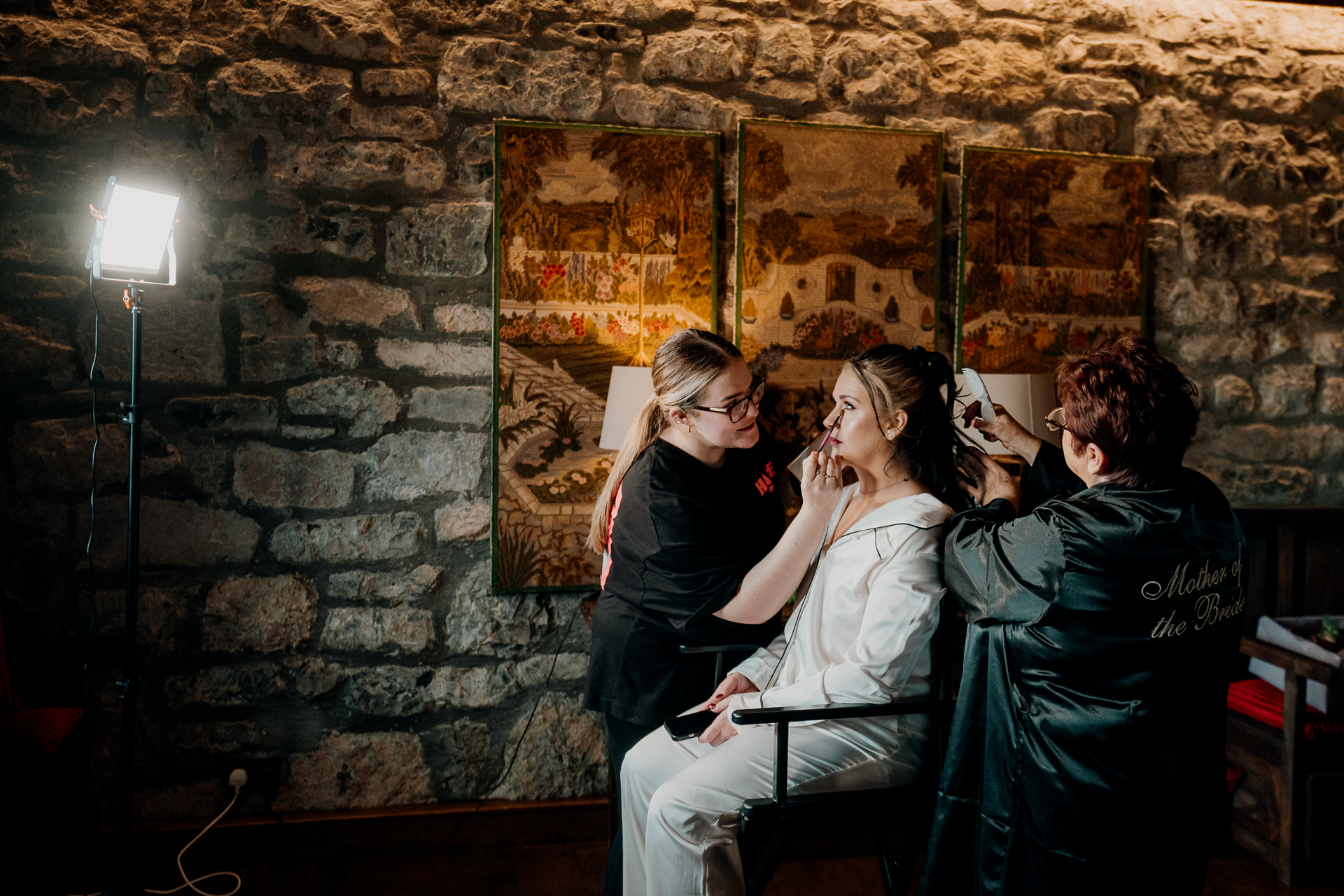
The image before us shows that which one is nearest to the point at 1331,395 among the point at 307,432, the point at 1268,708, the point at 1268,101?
the point at 1268,101

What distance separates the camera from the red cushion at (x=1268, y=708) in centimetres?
245

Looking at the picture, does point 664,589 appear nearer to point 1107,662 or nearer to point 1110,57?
point 1107,662

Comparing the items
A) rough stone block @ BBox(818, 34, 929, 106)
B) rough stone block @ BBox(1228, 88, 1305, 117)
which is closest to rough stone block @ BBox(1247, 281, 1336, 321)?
rough stone block @ BBox(1228, 88, 1305, 117)

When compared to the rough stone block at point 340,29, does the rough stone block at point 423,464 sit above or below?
below

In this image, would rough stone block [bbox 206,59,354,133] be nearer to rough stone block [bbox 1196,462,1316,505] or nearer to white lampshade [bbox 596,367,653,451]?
white lampshade [bbox 596,367,653,451]

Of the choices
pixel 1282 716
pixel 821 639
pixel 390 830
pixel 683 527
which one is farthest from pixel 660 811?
pixel 1282 716

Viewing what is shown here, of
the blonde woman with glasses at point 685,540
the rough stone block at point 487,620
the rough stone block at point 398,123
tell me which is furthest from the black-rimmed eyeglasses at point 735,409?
the rough stone block at point 398,123

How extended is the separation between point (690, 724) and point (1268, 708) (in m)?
1.86

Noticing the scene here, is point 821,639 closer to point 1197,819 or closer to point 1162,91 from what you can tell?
point 1197,819

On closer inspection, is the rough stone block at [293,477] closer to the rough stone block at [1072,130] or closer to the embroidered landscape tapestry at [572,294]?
the embroidered landscape tapestry at [572,294]

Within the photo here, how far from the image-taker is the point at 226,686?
267cm

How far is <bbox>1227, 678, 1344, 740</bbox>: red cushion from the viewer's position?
2.45 m

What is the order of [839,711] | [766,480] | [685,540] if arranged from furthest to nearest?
[766,480] < [685,540] < [839,711]

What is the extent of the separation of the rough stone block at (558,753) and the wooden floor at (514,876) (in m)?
0.20
